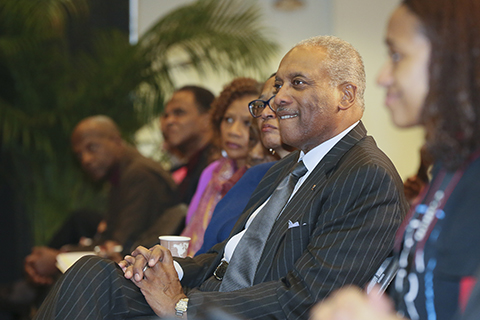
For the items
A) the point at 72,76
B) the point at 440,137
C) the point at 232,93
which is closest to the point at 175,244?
the point at 232,93

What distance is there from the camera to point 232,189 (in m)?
2.53

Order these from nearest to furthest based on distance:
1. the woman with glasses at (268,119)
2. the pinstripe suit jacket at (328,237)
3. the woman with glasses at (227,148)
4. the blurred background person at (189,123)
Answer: the pinstripe suit jacket at (328,237), the woman with glasses at (268,119), the woman with glasses at (227,148), the blurred background person at (189,123)

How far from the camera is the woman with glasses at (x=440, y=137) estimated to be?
1.00 metres

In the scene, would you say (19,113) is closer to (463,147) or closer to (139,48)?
(139,48)

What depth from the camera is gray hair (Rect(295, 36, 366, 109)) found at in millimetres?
1953

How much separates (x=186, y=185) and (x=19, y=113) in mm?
1892

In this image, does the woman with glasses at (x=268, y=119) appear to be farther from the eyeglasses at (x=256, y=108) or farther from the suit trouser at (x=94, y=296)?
the suit trouser at (x=94, y=296)

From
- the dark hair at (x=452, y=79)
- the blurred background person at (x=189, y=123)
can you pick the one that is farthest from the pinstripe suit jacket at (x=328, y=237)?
the blurred background person at (x=189, y=123)

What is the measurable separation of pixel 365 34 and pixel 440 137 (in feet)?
13.6

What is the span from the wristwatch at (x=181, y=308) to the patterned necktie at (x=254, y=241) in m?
0.18

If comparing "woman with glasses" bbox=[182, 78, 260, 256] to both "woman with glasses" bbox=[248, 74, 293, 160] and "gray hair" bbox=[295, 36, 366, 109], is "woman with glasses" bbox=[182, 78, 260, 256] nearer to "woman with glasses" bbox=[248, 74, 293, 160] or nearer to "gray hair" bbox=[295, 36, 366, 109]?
"woman with glasses" bbox=[248, 74, 293, 160]

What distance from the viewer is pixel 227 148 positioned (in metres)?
2.93

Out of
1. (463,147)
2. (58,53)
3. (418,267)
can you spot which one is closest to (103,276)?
(418,267)

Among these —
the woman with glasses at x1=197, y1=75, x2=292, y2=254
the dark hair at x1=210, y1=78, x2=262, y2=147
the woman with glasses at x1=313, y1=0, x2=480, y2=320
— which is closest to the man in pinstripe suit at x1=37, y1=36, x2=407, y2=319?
the woman with glasses at x1=197, y1=75, x2=292, y2=254
